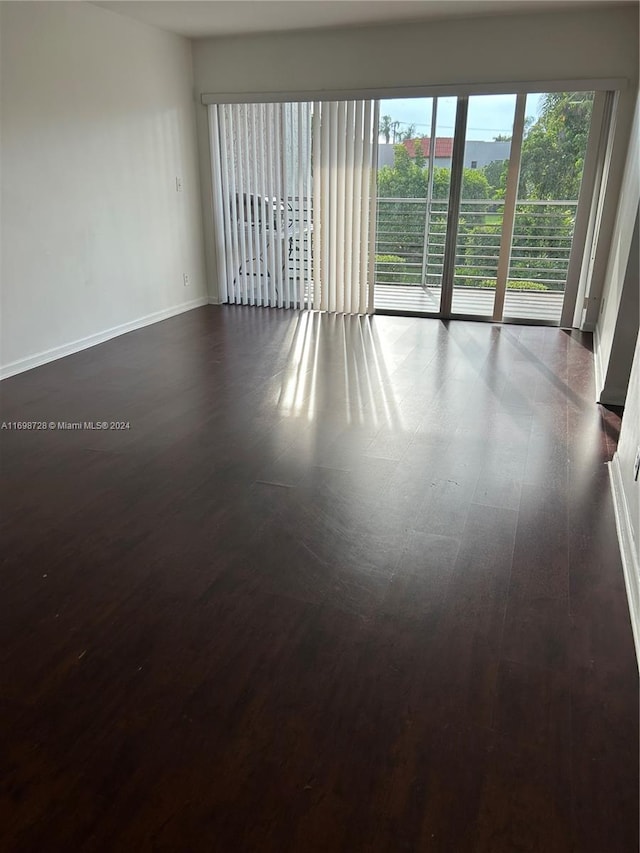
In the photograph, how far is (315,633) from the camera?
1765 mm

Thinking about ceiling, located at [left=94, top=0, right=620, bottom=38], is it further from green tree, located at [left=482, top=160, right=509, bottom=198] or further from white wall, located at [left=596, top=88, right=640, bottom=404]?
white wall, located at [left=596, top=88, right=640, bottom=404]

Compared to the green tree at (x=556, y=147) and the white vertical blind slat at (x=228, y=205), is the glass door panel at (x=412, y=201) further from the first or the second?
the white vertical blind slat at (x=228, y=205)

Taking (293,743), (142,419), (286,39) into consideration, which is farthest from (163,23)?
(293,743)

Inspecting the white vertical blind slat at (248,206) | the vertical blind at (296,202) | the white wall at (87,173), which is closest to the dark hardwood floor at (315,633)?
the white wall at (87,173)

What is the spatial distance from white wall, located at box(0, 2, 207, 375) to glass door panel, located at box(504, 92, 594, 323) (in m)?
3.12

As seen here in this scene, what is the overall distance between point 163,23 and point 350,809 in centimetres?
559

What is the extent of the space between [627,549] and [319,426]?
5.33 ft

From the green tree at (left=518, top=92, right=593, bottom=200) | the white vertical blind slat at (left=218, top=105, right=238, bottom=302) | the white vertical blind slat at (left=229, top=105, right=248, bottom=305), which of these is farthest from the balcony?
the white vertical blind slat at (left=218, top=105, right=238, bottom=302)

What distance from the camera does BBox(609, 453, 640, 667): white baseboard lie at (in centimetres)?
180

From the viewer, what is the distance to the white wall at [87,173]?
388cm

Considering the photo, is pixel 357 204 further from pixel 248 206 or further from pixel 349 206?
pixel 248 206

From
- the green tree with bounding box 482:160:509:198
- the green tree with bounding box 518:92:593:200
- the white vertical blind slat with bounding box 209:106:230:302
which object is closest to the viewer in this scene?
the green tree with bounding box 518:92:593:200

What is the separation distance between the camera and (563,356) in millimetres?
4598

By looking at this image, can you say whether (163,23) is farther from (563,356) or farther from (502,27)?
(563,356)
